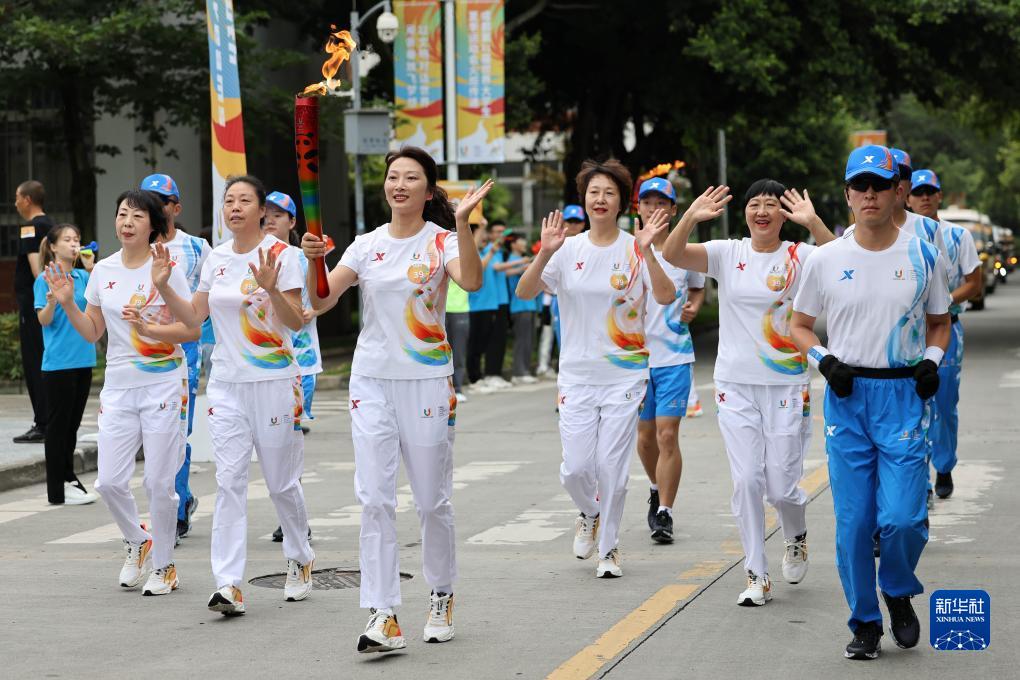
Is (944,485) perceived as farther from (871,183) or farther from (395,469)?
(395,469)

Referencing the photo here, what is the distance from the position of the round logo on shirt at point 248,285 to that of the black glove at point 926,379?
3.26 metres

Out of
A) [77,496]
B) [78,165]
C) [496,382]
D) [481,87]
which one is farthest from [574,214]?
[78,165]

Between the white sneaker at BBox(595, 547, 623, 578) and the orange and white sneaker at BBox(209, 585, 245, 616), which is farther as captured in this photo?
the white sneaker at BBox(595, 547, 623, 578)

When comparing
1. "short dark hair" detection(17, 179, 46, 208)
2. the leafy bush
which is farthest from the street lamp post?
"short dark hair" detection(17, 179, 46, 208)

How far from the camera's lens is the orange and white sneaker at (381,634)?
6668 millimetres

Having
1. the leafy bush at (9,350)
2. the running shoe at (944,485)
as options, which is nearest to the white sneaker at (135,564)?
the running shoe at (944,485)

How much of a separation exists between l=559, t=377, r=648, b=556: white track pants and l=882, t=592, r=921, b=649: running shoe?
2157 mm

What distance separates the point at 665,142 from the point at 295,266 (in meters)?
28.5

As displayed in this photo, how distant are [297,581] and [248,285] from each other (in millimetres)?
1463

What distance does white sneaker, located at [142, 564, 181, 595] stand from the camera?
8.25 metres

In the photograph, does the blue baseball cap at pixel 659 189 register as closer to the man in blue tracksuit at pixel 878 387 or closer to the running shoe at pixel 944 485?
the man in blue tracksuit at pixel 878 387

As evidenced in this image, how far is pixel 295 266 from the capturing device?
8000mm

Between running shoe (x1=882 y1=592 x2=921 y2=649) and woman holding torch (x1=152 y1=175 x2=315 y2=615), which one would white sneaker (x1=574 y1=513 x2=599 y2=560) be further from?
running shoe (x1=882 y1=592 x2=921 y2=649)

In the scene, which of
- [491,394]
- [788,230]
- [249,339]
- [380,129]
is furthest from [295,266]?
[788,230]
